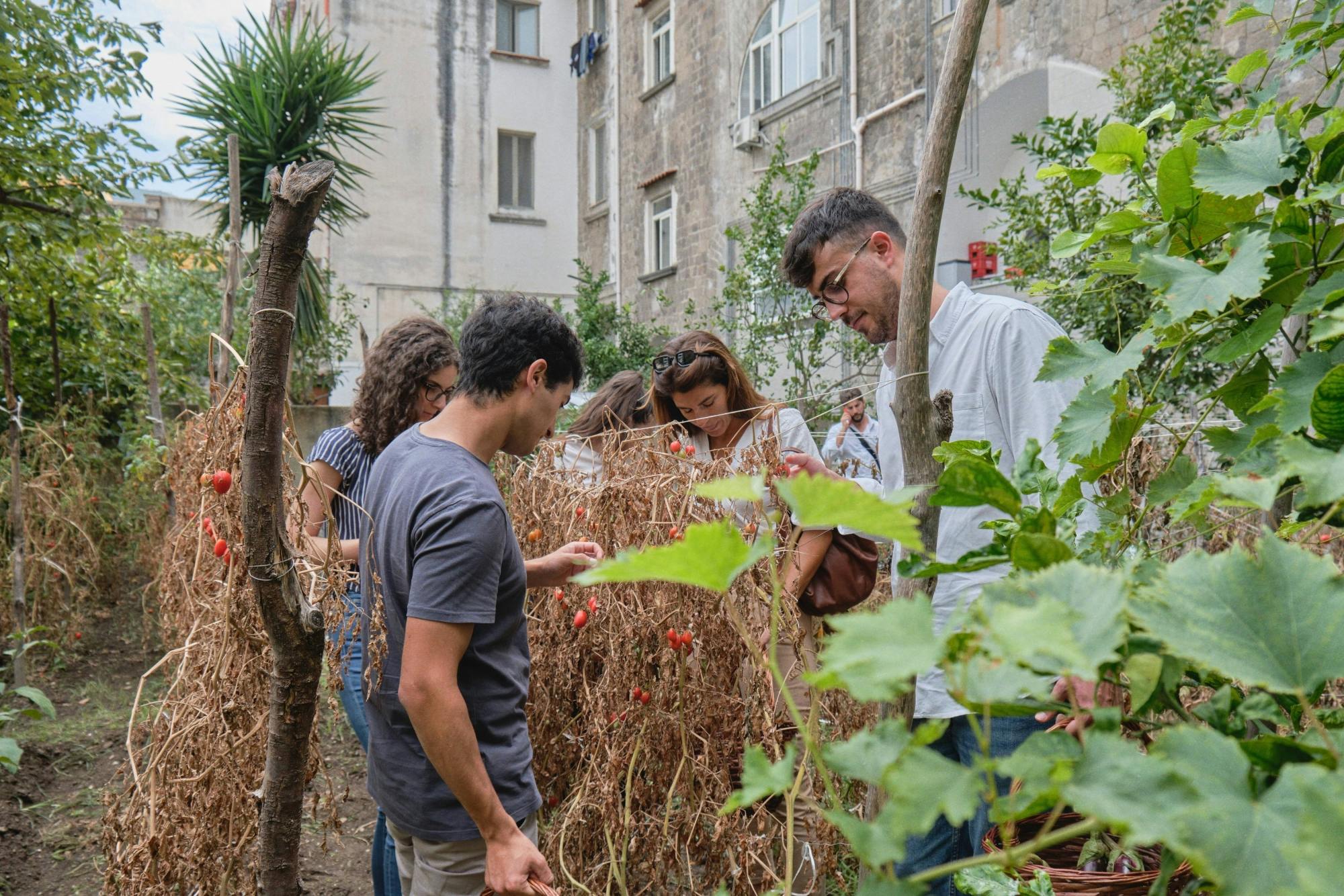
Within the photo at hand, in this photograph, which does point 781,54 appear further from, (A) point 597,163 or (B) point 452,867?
(B) point 452,867

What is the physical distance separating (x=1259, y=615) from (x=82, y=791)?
516cm

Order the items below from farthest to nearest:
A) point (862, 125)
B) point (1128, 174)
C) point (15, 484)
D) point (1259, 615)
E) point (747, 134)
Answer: point (747, 134) → point (862, 125) → point (15, 484) → point (1128, 174) → point (1259, 615)

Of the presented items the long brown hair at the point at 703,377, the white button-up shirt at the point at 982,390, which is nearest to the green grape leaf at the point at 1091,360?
the white button-up shirt at the point at 982,390

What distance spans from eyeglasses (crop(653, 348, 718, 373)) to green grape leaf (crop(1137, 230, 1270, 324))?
2.19 meters

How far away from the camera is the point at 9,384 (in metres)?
4.69

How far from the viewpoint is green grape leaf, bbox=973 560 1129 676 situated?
38cm

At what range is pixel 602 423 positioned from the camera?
3.37 meters

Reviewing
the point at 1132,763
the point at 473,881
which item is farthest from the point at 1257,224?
the point at 473,881

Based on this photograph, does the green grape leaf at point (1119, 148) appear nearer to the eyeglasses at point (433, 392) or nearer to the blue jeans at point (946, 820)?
the blue jeans at point (946, 820)

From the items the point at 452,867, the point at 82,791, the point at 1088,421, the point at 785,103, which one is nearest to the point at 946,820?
the point at 452,867

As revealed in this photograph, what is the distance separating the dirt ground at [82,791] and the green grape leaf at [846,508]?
2.58m

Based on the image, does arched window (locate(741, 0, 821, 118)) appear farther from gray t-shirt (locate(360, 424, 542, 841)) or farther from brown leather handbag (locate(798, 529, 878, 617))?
gray t-shirt (locate(360, 424, 542, 841))

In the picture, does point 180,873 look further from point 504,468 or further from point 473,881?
point 504,468

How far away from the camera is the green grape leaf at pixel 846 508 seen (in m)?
0.45
